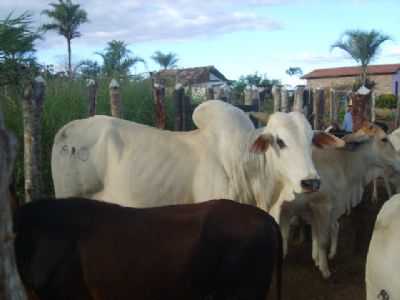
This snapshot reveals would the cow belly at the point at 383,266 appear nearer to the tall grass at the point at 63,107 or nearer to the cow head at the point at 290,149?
the cow head at the point at 290,149

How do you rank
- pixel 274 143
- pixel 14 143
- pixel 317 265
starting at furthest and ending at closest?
1. pixel 317 265
2. pixel 274 143
3. pixel 14 143

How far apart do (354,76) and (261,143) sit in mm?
41862

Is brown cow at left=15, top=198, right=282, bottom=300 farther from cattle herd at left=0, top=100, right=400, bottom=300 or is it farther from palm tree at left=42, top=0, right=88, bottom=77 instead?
palm tree at left=42, top=0, right=88, bottom=77

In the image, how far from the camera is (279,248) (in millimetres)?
2953

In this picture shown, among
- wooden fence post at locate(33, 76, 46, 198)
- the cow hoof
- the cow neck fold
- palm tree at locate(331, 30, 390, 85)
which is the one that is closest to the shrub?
palm tree at locate(331, 30, 390, 85)

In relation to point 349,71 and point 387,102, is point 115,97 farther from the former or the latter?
point 349,71

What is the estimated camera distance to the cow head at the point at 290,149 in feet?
12.5

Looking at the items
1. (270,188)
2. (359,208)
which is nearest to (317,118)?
(359,208)

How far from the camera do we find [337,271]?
5496 mm

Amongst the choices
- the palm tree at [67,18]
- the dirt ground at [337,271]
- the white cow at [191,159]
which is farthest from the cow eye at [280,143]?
the palm tree at [67,18]

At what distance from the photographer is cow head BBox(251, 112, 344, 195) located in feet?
12.5

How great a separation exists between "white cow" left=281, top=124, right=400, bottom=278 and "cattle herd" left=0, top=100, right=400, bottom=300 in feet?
0.04

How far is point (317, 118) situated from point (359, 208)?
19.2 feet

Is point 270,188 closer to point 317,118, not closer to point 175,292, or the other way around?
point 175,292
